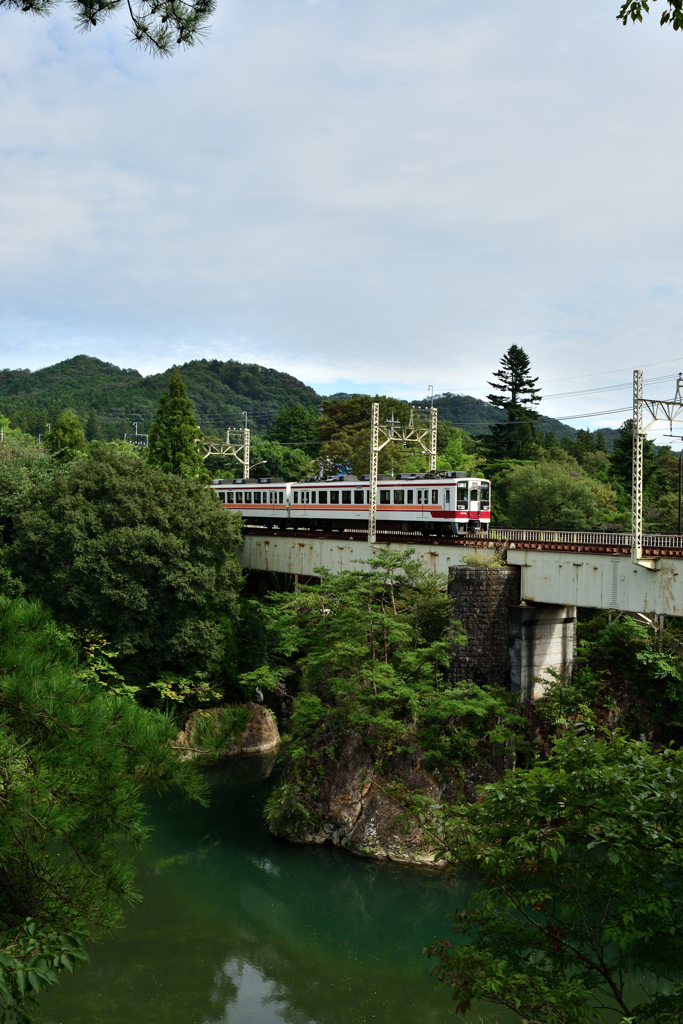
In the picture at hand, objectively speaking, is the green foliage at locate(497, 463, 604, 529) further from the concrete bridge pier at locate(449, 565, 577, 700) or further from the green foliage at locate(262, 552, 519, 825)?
the green foliage at locate(262, 552, 519, 825)

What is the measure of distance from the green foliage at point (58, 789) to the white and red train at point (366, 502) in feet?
69.6

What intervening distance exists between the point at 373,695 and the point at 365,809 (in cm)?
285

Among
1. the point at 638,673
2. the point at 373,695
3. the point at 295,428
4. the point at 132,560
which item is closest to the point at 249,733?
the point at 132,560

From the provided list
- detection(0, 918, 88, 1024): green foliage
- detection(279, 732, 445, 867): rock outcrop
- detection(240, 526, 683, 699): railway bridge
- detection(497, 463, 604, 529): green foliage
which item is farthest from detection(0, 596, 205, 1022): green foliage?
detection(497, 463, 604, 529): green foliage

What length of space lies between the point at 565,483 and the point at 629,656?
22700 millimetres

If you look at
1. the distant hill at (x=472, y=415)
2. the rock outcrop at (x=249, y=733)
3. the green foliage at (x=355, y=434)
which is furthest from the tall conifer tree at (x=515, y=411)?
the distant hill at (x=472, y=415)

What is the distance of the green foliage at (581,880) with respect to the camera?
716cm

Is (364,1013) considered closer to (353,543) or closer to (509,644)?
(509,644)

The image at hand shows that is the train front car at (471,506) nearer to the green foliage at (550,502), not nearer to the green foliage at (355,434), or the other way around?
the green foliage at (355,434)

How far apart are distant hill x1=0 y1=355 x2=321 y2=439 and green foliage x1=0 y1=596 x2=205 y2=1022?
104042 mm

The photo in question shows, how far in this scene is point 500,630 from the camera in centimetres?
2247

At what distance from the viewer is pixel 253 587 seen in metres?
36.8

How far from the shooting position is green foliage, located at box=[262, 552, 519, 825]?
68.2ft

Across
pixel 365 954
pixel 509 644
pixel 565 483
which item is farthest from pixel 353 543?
pixel 565 483
